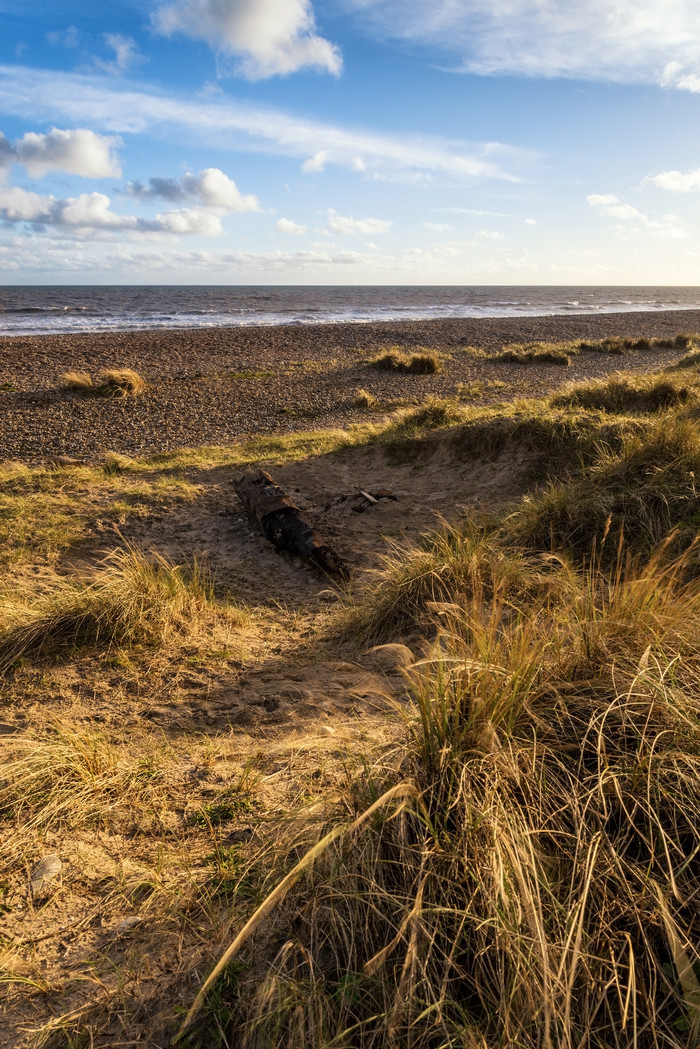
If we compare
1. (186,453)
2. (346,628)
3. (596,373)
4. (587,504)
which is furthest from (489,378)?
(346,628)

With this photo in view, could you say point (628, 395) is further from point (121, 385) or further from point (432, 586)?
point (121, 385)

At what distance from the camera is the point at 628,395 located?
32.4 ft

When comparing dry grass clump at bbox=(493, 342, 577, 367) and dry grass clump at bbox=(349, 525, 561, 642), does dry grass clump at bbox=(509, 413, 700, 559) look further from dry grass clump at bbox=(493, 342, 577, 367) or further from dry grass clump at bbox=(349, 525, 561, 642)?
dry grass clump at bbox=(493, 342, 577, 367)

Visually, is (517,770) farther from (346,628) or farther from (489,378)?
(489,378)

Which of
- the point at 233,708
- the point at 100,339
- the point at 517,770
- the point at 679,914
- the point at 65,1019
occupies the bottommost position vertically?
the point at 233,708

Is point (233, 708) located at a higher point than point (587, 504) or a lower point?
lower

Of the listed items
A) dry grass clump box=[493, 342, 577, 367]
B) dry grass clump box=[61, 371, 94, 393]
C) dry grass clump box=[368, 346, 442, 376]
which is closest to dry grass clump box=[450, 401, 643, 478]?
dry grass clump box=[368, 346, 442, 376]

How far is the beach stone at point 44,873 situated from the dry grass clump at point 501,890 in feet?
2.89

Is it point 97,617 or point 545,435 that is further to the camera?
point 545,435

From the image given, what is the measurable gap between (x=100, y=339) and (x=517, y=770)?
30177mm

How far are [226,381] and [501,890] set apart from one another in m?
18.2

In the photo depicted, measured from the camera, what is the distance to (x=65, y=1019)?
69.1 inches

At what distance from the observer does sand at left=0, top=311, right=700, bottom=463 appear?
12.4 meters

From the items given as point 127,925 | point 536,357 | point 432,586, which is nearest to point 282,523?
point 432,586
